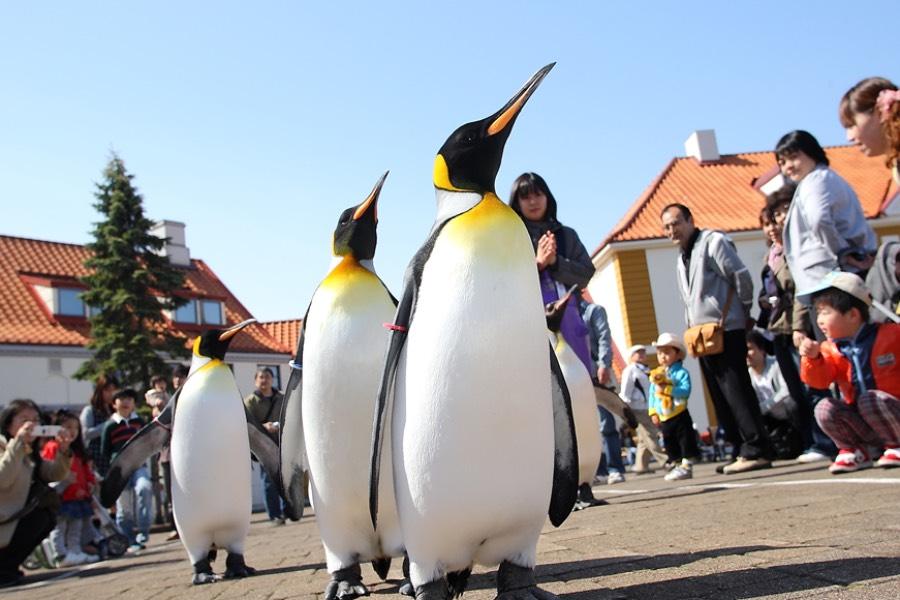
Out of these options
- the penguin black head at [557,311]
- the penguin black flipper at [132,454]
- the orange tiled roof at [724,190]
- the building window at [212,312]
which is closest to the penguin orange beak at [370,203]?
the penguin black head at [557,311]

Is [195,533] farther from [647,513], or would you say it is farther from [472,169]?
[472,169]

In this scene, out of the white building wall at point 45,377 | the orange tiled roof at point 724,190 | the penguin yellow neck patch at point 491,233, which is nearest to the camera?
the penguin yellow neck patch at point 491,233

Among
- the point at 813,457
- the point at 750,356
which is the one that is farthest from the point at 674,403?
the point at 750,356

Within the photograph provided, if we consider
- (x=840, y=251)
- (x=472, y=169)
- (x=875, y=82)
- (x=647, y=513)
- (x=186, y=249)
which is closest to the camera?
(x=472, y=169)

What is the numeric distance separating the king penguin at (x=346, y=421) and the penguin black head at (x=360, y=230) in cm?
A: 23

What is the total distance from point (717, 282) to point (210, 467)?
405cm

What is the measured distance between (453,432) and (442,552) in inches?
13.5

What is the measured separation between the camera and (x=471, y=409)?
2227 millimetres

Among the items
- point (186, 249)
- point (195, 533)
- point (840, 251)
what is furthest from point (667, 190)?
point (195, 533)

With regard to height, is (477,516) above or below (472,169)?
below

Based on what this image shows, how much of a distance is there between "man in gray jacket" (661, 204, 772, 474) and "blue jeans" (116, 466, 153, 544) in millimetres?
5980

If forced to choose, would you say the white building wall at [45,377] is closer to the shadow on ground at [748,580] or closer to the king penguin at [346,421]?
the king penguin at [346,421]

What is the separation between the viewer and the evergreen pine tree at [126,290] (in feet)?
83.0

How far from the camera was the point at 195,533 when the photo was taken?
424 centimetres
